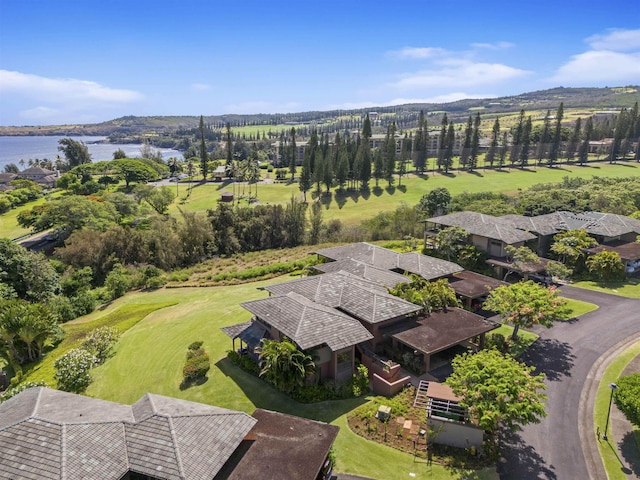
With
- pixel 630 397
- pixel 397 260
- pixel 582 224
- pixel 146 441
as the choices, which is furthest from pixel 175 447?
pixel 582 224

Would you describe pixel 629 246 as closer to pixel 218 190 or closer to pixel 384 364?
pixel 384 364

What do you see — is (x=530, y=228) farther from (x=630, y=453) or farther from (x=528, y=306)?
(x=630, y=453)

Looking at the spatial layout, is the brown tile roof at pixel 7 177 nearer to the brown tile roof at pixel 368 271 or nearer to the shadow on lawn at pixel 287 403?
the brown tile roof at pixel 368 271

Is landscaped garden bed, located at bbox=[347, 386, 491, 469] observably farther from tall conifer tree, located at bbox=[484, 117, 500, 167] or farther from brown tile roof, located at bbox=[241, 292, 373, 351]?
tall conifer tree, located at bbox=[484, 117, 500, 167]

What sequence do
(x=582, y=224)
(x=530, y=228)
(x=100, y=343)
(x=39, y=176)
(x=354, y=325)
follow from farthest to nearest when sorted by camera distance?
(x=39, y=176)
(x=582, y=224)
(x=530, y=228)
(x=100, y=343)
(x=354, y=325)

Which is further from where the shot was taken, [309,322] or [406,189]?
[406,189]

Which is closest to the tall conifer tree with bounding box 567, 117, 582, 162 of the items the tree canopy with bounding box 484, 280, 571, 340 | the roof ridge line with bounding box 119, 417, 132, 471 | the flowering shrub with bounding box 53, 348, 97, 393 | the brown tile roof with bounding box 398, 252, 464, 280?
the brown tile roof with bounding box 398, 252, 464, 280

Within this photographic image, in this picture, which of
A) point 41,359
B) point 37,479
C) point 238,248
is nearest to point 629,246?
point 238,248

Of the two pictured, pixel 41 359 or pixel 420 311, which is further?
pixel 41 359
